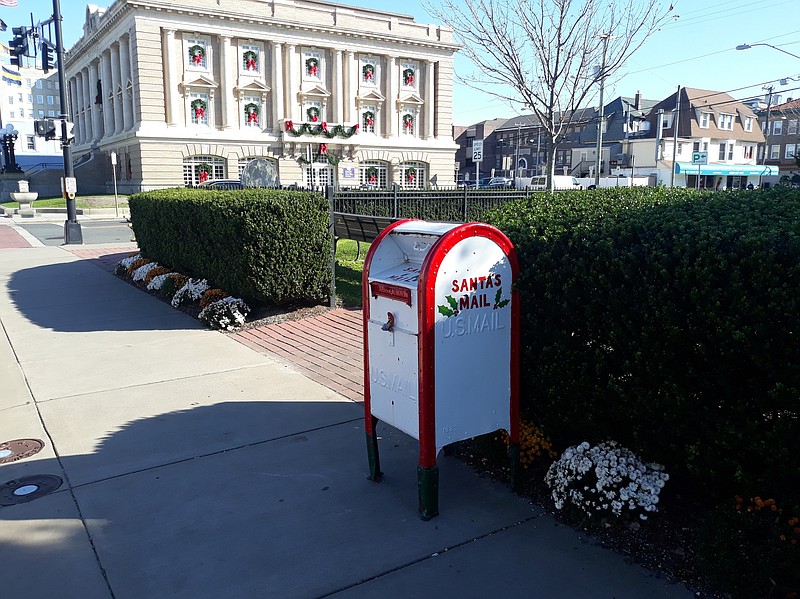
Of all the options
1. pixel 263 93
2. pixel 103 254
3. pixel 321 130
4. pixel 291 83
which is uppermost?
pixel 291 83

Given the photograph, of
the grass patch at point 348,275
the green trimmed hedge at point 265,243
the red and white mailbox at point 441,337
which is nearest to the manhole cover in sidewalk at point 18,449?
the red and white mailbox at point 441,337

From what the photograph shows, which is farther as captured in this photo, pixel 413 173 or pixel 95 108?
pixel 95 108

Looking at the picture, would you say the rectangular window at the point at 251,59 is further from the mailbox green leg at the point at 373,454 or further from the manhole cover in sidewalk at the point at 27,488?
the mailbox green leg at the point at 373,454

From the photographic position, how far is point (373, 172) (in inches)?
2189

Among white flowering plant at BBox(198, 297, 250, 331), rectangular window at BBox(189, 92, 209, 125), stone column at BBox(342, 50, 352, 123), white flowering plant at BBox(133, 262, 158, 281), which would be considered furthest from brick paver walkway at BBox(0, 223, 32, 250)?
stone column at BBox(342, 50, 352, 123)

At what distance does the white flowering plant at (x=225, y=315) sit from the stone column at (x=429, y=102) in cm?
5046

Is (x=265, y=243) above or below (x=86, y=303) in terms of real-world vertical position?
above

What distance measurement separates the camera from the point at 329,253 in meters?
9.34

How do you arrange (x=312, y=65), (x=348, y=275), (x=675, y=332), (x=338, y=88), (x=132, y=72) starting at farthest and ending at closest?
1. (x=338, y=88)
2. (x=312, y=65)
3. (x=132, y=72)
4. (x=348, y=275)
5. (x=675, y=332)

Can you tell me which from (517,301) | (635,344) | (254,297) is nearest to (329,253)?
(254,297)

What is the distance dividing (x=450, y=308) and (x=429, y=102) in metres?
55.6

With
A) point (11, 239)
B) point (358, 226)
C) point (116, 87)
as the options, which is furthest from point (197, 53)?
point (358, 226)

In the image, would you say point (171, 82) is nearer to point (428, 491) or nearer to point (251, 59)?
point (251, 59)

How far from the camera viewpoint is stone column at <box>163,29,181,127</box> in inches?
1801
